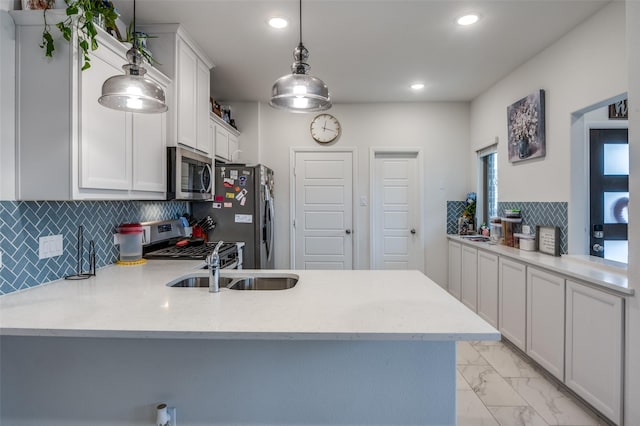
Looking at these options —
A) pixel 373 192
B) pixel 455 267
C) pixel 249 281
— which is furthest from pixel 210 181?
pixel 455 267

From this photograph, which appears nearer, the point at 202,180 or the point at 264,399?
the point at 264,399

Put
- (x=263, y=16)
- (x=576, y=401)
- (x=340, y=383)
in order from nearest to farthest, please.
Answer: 1. (x=340, y=383)
2. (x=576, y=401)
3. (x=263, y=16)

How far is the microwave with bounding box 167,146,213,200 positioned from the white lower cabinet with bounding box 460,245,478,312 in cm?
291

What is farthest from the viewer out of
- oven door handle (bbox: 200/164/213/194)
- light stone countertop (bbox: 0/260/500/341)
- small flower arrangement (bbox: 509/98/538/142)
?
small flower arrangement (bbox: 509/98/538/142)

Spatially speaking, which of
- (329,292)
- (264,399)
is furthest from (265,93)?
(264,399)

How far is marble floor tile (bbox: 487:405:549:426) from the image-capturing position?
6.79ft

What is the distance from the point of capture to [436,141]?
4598 millimetres

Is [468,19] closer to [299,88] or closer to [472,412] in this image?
[299,88]

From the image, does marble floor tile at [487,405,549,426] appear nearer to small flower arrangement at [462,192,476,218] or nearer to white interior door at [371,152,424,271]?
white interior door at [371,152,424,271]

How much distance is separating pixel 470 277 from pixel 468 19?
2642 millimetres

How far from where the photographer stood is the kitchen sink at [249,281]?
6.71 feet

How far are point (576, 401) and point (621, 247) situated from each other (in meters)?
1.40

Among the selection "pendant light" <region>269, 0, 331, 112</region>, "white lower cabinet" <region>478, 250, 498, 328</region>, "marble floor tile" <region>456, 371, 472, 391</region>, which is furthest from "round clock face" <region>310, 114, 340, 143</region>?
"marble floor tile" <region>456, 371, 472, 391</region>

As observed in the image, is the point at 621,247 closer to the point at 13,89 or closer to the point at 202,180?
the point at 202,180
